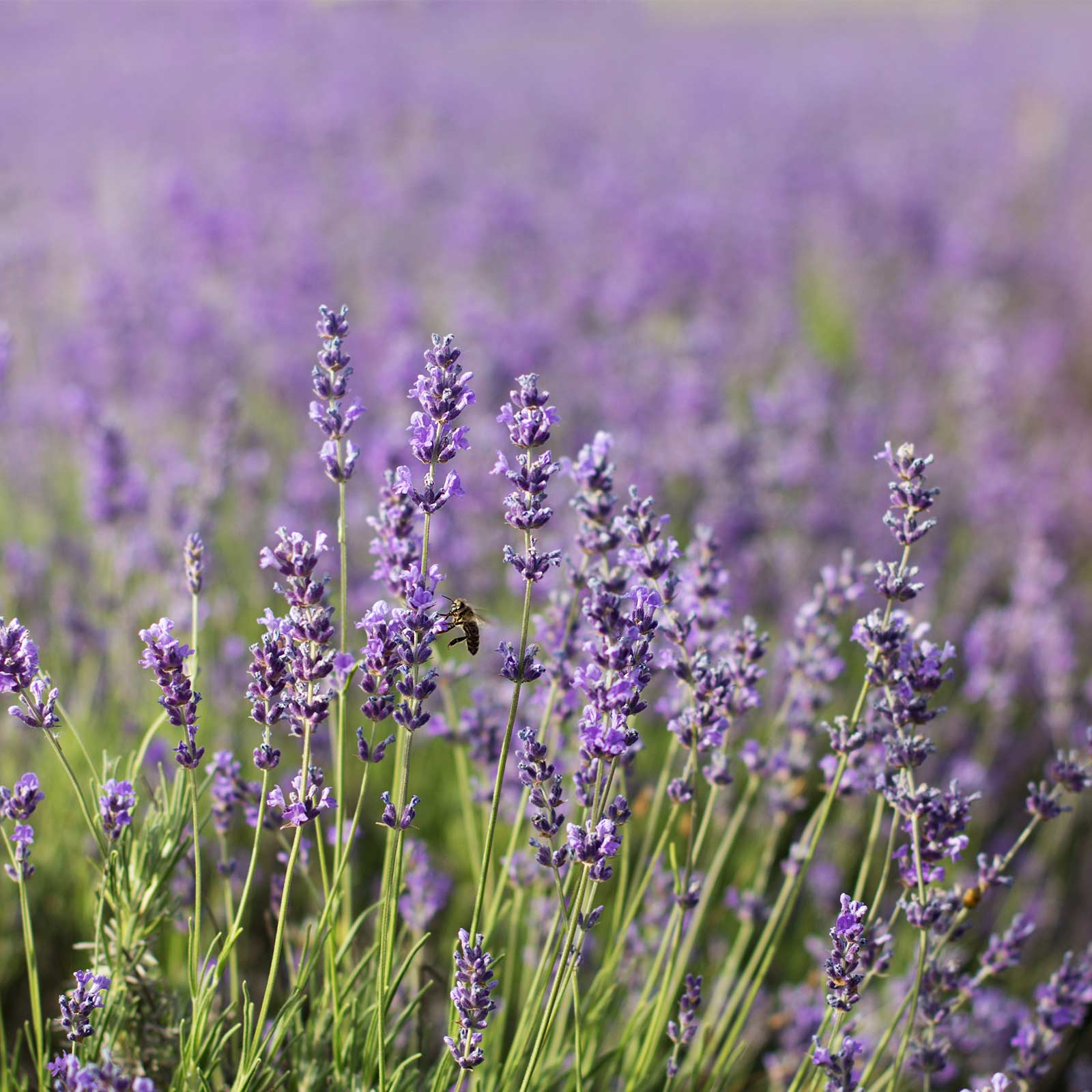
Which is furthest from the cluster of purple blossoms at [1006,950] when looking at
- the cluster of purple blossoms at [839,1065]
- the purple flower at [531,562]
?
the purple flower at [531,562]

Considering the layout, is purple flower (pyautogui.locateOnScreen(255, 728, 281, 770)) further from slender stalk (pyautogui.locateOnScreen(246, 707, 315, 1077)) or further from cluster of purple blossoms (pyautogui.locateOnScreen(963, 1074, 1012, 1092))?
cluster of purple blossoms (pyautogui.locateOnScreen(963, 1074, 1012, 1092))

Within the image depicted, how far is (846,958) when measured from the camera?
134 centimetres

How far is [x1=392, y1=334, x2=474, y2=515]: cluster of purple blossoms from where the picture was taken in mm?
1326

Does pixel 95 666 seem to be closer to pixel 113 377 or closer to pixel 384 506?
pixel 113 377

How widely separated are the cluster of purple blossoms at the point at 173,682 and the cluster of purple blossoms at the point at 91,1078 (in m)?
0.35

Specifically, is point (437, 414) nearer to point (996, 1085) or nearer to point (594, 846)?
point (594, 846)

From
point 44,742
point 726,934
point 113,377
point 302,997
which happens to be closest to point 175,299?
point 113,377

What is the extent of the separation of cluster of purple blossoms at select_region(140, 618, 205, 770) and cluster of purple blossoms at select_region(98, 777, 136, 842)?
0.36 ft

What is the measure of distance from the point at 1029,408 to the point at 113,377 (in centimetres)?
502

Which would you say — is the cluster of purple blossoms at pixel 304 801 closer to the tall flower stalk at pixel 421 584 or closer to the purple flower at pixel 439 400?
the tall flower stalk at pixel 421 584

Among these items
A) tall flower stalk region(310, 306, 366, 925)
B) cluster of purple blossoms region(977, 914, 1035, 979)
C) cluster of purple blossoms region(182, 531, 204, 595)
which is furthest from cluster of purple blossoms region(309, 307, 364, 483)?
cluster of purple blossoms region(977, 914, 1035, 979)

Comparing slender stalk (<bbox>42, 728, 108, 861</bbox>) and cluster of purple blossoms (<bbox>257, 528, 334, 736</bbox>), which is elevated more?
cluster of purple blossoms (<bbox>257, 528, 334, 736</bbox>)

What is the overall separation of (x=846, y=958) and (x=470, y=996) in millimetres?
477

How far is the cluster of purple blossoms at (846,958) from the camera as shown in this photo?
1341 mm
